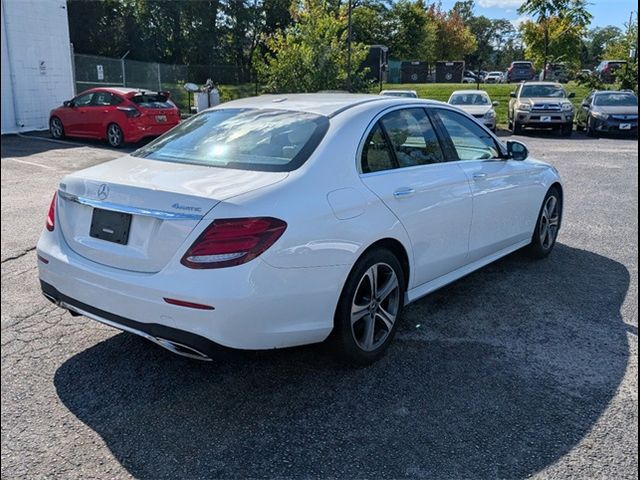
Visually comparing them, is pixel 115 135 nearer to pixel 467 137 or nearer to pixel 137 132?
pixel 137 132

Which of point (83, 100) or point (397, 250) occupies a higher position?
point (83, 100)

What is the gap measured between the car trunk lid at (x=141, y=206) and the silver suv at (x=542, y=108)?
18.2 meters

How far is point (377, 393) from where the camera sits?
10.6 ft

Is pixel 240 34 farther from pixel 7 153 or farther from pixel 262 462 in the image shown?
pixel 262 462

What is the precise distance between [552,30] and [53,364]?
3903cm

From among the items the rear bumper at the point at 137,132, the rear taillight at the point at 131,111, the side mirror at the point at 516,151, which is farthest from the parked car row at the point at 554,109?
the side mirror at the point at 516,151

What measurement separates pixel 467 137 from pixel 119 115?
1126 cm

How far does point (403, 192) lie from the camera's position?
3.69m

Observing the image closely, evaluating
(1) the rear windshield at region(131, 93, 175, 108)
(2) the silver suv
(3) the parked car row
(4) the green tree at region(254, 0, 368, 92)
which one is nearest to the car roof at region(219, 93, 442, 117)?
(1) the rear windshield at region(131, 93, 175, 108)

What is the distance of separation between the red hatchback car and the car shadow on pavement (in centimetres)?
1116

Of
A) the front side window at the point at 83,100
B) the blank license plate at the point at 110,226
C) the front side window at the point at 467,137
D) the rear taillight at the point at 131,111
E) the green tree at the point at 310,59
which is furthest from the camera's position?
the green tree at the point at 310,59

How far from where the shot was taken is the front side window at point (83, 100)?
14.9 metres

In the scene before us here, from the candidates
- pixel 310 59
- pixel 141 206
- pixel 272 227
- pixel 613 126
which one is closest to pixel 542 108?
pixel 613 126

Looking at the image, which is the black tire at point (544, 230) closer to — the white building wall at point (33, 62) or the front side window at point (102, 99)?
the front side window at point (102, 99)
